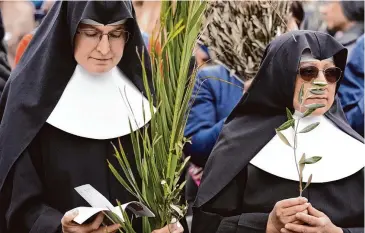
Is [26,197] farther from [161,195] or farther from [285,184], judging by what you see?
[285,184]

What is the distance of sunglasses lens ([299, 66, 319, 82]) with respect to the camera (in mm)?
4000

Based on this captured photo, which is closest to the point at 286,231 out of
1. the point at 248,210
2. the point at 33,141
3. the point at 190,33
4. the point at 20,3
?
the point at 248,210

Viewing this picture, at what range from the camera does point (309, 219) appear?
3.66 metres

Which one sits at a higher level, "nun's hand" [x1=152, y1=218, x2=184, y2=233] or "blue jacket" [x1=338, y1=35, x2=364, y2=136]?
"nun's hand" [x1=152, y1=218, x2=184, y2=233]

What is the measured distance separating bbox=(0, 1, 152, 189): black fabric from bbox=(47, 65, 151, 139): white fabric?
0.06 m

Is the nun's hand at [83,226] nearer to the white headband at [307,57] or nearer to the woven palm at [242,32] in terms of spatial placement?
the white headband at [307,57]

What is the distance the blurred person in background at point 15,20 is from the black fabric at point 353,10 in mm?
2171

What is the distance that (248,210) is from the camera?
13.2 feet

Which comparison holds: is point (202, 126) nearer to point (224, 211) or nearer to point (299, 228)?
point (224, 211)

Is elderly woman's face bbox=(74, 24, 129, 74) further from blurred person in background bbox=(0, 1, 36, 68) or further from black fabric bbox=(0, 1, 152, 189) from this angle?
blurred person in background bbox=(0, 1, 36, 68)

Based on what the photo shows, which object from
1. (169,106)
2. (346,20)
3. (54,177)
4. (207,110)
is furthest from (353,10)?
(169,106)

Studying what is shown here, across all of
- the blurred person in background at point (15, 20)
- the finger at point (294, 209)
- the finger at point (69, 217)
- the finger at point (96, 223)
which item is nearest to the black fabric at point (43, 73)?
the finger at point (69, 217)

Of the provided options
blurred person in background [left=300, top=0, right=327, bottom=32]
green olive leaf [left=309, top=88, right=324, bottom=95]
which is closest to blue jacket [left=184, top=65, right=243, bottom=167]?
green olive leaf [left=309, top=88, right=324, bottom=95]

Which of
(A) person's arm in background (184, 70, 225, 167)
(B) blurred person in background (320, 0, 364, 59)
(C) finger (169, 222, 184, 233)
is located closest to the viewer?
(C) finger (169, 222, 184, 233)
